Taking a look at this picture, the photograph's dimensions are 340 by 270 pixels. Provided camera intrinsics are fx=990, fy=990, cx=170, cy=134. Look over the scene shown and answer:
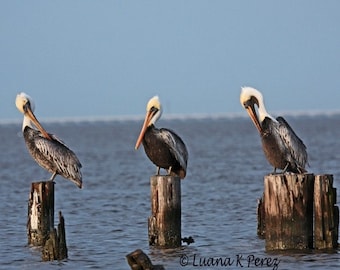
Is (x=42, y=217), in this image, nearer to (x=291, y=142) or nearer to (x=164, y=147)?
(x=164, y=147)

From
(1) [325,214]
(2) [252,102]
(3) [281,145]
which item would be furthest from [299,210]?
(2) [252,102]

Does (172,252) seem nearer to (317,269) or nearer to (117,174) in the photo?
(317,269)

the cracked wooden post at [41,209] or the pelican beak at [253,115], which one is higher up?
the pelican beak at [253,115]

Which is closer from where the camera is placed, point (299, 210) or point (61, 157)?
point (299, 210)

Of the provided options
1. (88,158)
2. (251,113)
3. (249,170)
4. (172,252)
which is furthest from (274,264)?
(88,158)

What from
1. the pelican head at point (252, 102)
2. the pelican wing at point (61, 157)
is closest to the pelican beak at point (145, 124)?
the pelican wing at point (61, 157)

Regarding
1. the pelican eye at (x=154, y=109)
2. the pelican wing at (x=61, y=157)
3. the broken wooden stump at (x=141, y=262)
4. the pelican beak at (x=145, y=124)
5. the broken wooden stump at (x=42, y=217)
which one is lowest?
the broken wooden stump at (x=141, y=262)

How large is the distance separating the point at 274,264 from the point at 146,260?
1886mm

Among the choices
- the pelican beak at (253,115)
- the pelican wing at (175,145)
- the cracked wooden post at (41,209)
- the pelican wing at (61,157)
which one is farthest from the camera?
the pelican wing at (61,157)

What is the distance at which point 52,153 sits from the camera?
11.9 m

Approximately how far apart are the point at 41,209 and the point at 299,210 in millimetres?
2852

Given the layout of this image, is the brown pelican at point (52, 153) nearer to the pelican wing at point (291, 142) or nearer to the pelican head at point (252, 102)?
the pelican head at point (252, 102)

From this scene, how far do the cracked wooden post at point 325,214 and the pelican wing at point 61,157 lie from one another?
10.6 feet

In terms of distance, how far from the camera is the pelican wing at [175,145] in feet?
37.5
